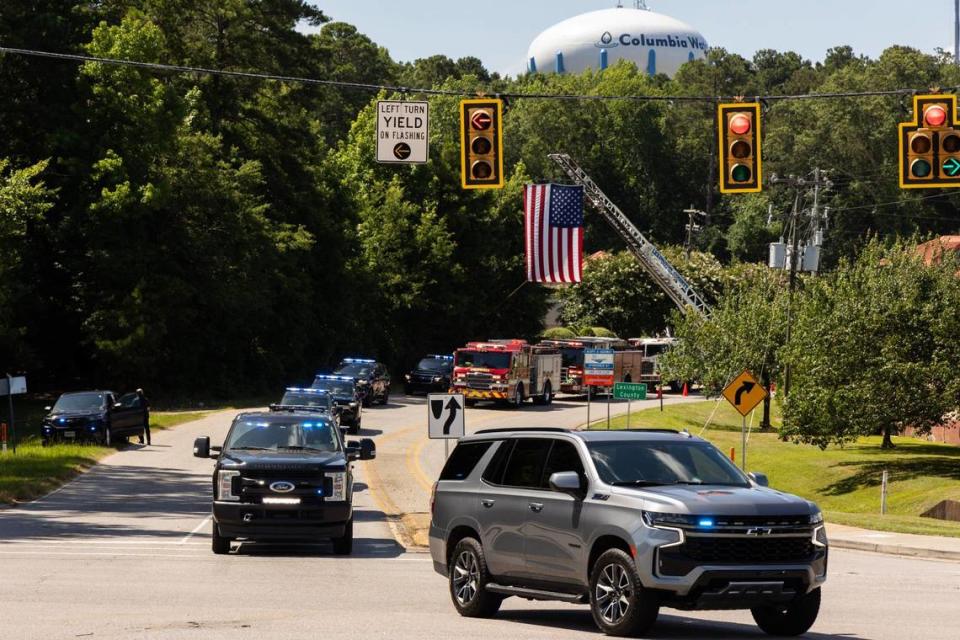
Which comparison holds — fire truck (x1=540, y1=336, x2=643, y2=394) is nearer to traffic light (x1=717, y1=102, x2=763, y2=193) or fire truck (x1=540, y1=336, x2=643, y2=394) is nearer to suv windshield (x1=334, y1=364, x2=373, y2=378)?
suv windshield (x1=334, y1=364, x2=373, y2=378)

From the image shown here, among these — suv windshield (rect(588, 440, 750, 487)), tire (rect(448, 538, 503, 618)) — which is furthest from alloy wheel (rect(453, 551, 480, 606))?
suv windshield (rect(588, 440, 750, 487))

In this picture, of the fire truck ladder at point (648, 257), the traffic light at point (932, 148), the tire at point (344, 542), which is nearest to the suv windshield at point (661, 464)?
the tire at point (344, 542)

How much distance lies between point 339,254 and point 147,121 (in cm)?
1673

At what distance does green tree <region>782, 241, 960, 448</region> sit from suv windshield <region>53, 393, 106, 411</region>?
21.7m

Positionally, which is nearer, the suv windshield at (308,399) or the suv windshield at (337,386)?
the suv windshield at (308,399)

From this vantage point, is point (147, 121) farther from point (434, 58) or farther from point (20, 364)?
point (434, 58)

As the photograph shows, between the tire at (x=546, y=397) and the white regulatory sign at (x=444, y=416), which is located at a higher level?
the white regulatory sign at (x=444, y=416)

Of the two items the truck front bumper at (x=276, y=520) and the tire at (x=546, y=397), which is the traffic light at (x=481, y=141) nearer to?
the truck front bumper at (x=276, y=520)

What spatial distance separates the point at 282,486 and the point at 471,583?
7.00 m

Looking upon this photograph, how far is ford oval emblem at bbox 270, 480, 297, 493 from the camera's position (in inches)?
846

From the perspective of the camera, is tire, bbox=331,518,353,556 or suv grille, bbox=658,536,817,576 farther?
tire, bbox=331,518,353,556

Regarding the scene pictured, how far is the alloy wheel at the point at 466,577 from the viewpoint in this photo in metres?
15.0

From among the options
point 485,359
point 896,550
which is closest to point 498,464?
point 896,550

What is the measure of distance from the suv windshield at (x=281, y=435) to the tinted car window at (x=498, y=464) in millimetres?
7760
